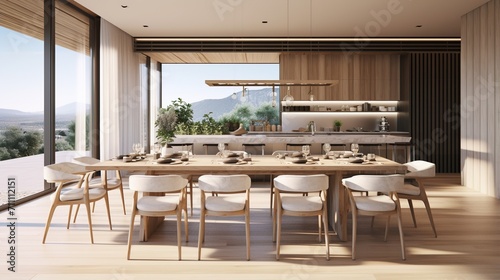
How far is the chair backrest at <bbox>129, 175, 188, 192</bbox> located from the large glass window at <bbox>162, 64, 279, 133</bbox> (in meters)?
10.4

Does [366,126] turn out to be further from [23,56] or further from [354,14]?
[23,56]

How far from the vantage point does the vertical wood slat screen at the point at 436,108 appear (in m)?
9.53

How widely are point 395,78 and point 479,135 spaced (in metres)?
3.29

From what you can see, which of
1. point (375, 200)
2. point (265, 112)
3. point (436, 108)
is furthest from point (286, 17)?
point (265, 112)

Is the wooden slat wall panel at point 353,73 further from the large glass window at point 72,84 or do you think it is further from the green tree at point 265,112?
the large glass window at point 72,84

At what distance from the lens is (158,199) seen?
3895 mm

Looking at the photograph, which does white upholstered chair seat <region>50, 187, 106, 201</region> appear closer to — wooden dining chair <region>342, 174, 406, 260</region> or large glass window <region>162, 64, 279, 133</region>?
wooden dining chair <region>342, 174, 406, 260</region>

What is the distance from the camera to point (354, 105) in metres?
10.2

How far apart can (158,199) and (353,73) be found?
726 centimetres

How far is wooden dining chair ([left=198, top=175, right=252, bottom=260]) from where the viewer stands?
11.6ft

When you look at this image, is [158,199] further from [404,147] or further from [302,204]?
[404,147]

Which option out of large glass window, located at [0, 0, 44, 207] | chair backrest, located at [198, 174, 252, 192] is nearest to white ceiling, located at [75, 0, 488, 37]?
large glass window, located at [0, 0, 44, 207]

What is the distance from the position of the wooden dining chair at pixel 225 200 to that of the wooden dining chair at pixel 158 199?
0.66 feet

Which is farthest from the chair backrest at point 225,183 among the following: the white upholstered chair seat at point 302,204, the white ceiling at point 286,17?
the white ceiling at point 286,17
